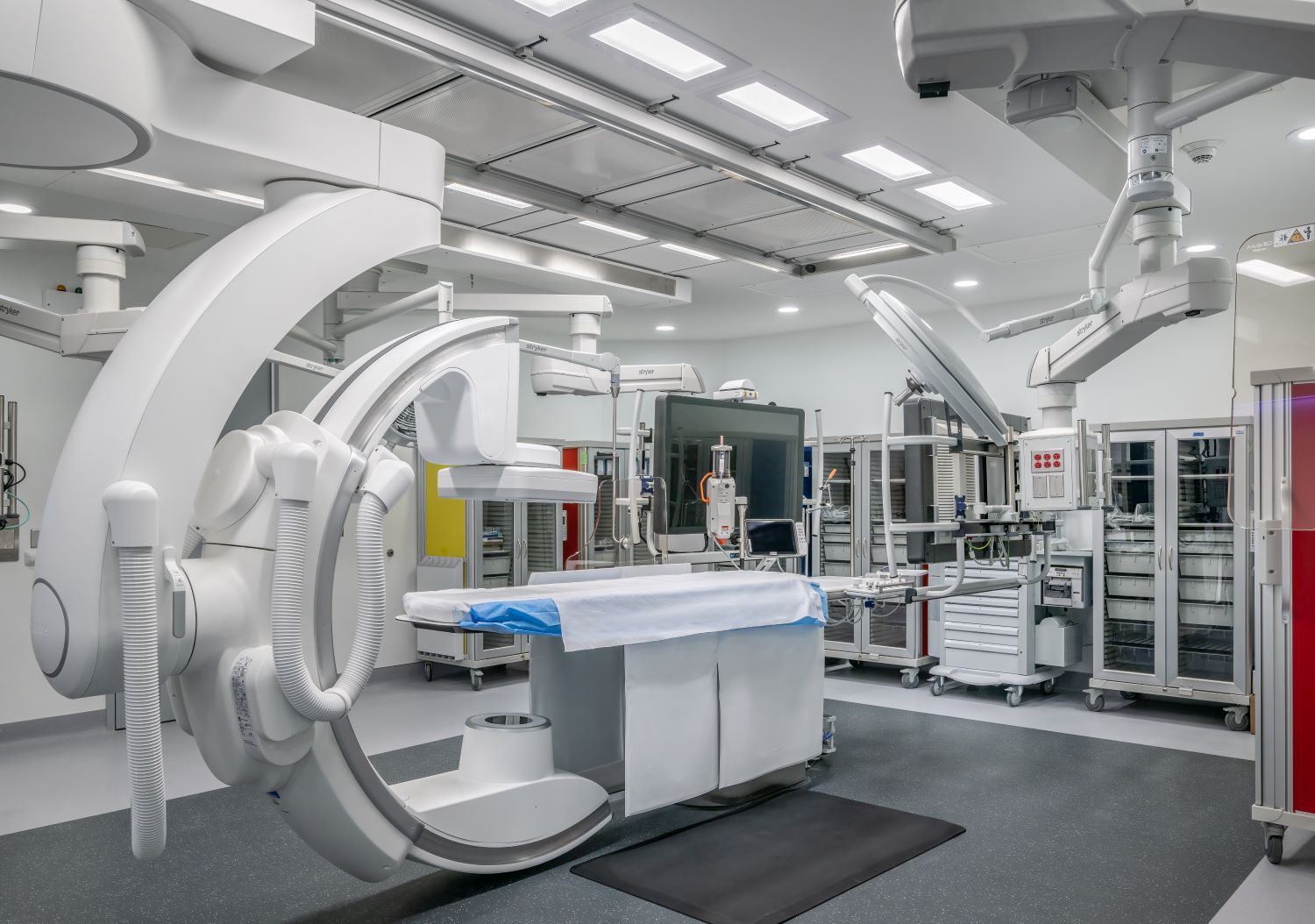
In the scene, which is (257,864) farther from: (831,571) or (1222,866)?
(831,571)

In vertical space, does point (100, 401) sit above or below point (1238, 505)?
above

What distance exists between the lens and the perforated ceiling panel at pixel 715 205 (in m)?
5.38

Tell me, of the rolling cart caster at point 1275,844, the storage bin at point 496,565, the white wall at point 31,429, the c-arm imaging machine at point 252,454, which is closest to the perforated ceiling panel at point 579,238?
the storage bin at point 496,565

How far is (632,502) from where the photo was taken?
4215 mm

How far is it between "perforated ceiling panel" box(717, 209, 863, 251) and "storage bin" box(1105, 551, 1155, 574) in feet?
9.48

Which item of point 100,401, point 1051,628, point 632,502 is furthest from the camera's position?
point 1051,628

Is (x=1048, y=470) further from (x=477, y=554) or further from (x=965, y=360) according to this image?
(x=965, y=360)

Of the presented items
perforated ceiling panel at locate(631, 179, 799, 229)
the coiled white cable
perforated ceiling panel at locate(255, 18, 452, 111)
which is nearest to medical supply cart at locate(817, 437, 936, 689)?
perforated ceiling panel at locate(631, 179, 799, 229)

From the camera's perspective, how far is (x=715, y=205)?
5660 mm

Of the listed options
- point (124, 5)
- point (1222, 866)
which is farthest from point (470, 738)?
point (1222, 866)

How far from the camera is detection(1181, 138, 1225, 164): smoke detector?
15.3 feet

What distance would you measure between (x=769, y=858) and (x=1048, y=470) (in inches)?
81.3

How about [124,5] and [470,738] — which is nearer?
[124,5]

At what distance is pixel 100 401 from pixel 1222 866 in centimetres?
→ 407
